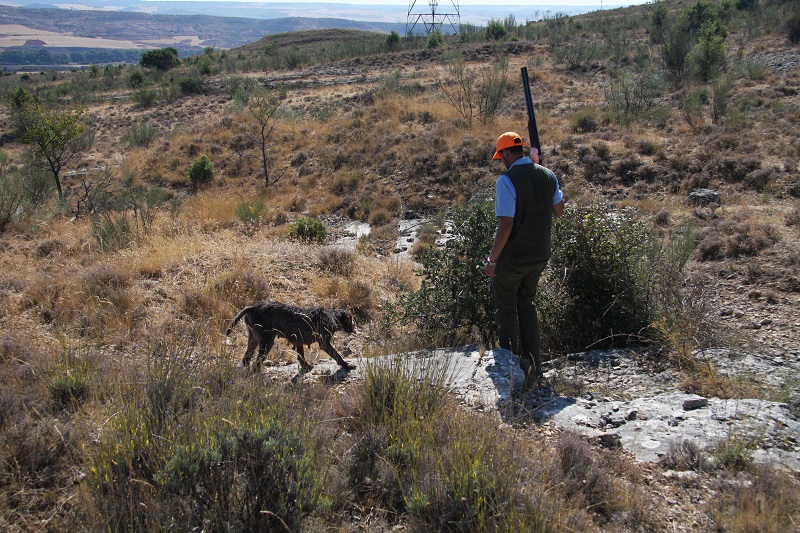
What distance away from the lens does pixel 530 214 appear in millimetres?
4281

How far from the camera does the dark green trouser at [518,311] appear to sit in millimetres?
4488

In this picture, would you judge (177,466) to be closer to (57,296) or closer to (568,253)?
(568,253)

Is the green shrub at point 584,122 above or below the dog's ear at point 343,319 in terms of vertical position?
above

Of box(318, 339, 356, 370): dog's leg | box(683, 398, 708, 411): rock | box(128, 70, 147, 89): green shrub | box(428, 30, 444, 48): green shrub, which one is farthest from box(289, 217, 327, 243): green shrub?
box(128, 70, 147, 89): green shrub

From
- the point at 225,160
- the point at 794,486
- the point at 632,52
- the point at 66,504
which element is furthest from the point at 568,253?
the point at 632,52

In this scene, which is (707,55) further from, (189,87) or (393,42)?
(393,42)

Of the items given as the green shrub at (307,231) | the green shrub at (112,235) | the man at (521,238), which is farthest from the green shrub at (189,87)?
the man at (521,238)

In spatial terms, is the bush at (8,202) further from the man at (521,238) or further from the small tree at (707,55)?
the small tree at (707,55)

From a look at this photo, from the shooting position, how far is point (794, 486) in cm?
270

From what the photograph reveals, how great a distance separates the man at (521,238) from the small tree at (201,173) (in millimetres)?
15749

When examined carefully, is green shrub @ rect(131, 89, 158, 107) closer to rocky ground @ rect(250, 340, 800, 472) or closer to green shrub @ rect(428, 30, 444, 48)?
green shrub @ rect(428, 30, 444, 48)

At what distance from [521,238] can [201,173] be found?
16.1 meters

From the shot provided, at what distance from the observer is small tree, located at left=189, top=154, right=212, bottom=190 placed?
17984 mm

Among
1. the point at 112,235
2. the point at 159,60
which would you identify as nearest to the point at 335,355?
the point at 112,235
